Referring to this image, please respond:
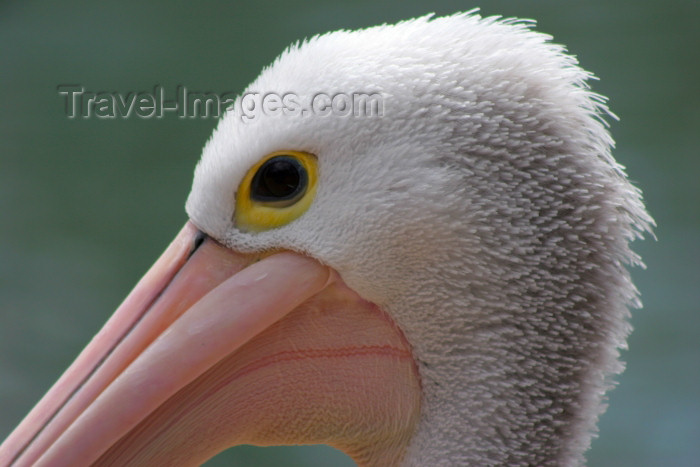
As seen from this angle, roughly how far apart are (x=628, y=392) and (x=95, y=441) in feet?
12.1

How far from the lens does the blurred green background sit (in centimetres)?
483

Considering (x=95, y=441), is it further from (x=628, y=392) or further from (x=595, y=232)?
(x=628, y=392)

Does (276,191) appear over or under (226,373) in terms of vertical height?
over

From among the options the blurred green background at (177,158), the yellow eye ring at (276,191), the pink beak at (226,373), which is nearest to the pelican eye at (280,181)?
the yellow eye ring at (276,191)

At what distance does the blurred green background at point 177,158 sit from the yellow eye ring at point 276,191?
293 cm

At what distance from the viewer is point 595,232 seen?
1874 millimetres

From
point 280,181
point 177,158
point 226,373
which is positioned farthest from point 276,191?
point 177,158

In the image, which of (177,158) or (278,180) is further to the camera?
(177,158)

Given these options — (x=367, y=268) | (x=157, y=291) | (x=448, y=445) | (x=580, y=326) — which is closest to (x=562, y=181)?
(x=580, y=326)

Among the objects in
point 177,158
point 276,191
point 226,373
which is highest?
point 276,191

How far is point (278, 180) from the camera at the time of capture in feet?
6.06

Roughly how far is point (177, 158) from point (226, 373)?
3.81m

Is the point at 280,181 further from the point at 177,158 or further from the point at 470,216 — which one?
the point at 177,158

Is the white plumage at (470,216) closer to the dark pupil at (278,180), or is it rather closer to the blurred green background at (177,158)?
the dark pupil at (278,180)
